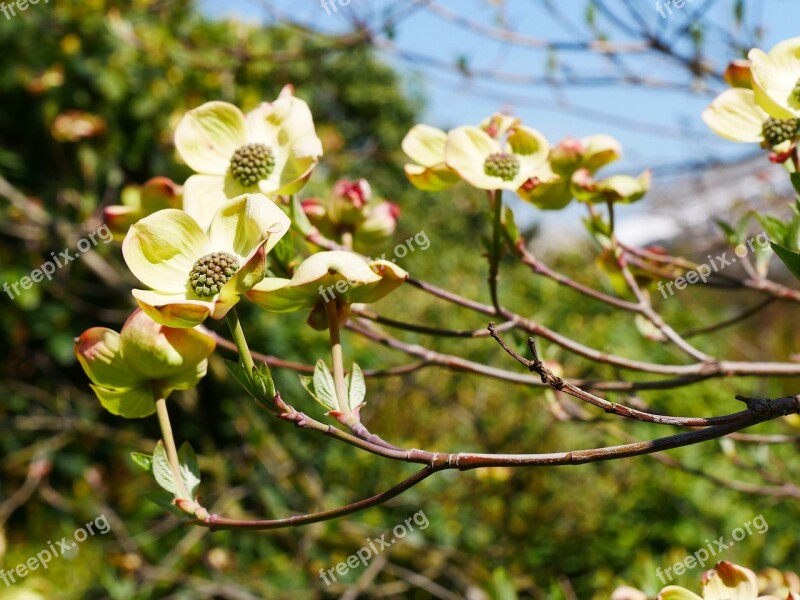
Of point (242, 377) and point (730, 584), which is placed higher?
point (242, 377)

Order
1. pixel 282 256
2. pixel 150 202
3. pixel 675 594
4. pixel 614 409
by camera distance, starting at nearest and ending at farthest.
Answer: pixel 614 409, pixel 675 594, pixel 282 256, pixel 150 202

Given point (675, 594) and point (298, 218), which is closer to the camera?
point (675, 594)

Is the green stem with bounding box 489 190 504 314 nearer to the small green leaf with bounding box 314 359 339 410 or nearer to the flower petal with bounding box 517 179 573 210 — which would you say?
the flower petal with bounding box 517 179 573 210

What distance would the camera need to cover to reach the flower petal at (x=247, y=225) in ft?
1.59

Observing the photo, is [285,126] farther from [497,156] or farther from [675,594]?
[675,594]

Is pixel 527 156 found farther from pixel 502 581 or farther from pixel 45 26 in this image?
pixel 45 26

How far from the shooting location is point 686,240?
2348mm

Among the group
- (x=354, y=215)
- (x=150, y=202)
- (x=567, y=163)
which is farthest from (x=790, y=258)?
(x=150, y=202)

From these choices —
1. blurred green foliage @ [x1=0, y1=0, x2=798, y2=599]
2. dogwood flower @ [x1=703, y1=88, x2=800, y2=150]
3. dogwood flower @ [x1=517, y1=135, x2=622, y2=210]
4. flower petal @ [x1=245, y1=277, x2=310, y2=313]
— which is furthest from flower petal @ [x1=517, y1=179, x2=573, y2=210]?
blurred green foliage @ [x1=0, y1=0, x2=798, y2=599]

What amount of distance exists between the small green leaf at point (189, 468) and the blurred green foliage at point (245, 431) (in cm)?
125

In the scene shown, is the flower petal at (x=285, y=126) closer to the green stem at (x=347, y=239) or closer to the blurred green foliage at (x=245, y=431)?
the green stem at (x=347, y=239)

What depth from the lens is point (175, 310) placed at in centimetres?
46

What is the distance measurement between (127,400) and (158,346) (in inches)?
2.8

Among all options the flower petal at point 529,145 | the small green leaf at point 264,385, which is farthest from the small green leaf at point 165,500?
the flower petal at point 529,145
